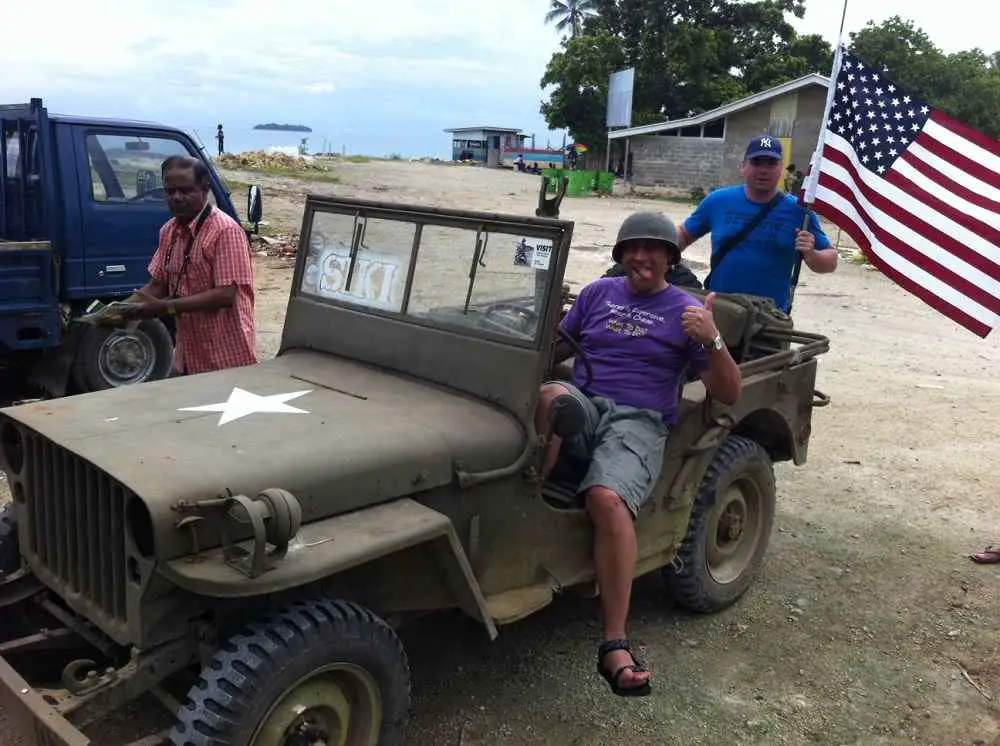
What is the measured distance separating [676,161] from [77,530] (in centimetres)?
3063

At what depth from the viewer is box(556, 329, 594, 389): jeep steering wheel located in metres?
3.56

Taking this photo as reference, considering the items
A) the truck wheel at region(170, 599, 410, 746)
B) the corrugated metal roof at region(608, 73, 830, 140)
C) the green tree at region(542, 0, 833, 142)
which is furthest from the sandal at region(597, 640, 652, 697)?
the green tree at region(542, 0, 833, 142)

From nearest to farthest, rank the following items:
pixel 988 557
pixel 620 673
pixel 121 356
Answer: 1. pixel 620 673
2. pixel 988 557
3. pixel 121 356

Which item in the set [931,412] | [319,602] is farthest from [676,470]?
Result: [931,412]

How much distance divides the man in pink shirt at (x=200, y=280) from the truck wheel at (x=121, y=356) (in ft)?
8.83

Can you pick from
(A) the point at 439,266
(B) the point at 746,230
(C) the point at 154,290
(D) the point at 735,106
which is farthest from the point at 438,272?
(D) the point at 735,106

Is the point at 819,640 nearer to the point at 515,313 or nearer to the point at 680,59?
the point at 515,313

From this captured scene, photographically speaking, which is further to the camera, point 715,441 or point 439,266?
point 715,441

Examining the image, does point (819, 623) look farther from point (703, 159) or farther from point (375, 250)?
point (703, 159)

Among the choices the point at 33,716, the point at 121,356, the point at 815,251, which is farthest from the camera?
the point at 121,356

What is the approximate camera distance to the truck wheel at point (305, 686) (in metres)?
2.30

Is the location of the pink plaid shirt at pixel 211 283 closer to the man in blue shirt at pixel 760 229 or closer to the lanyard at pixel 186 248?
the lanyard at pixel 186 248

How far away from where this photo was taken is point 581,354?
365cm

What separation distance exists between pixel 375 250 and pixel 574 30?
5606 cm
